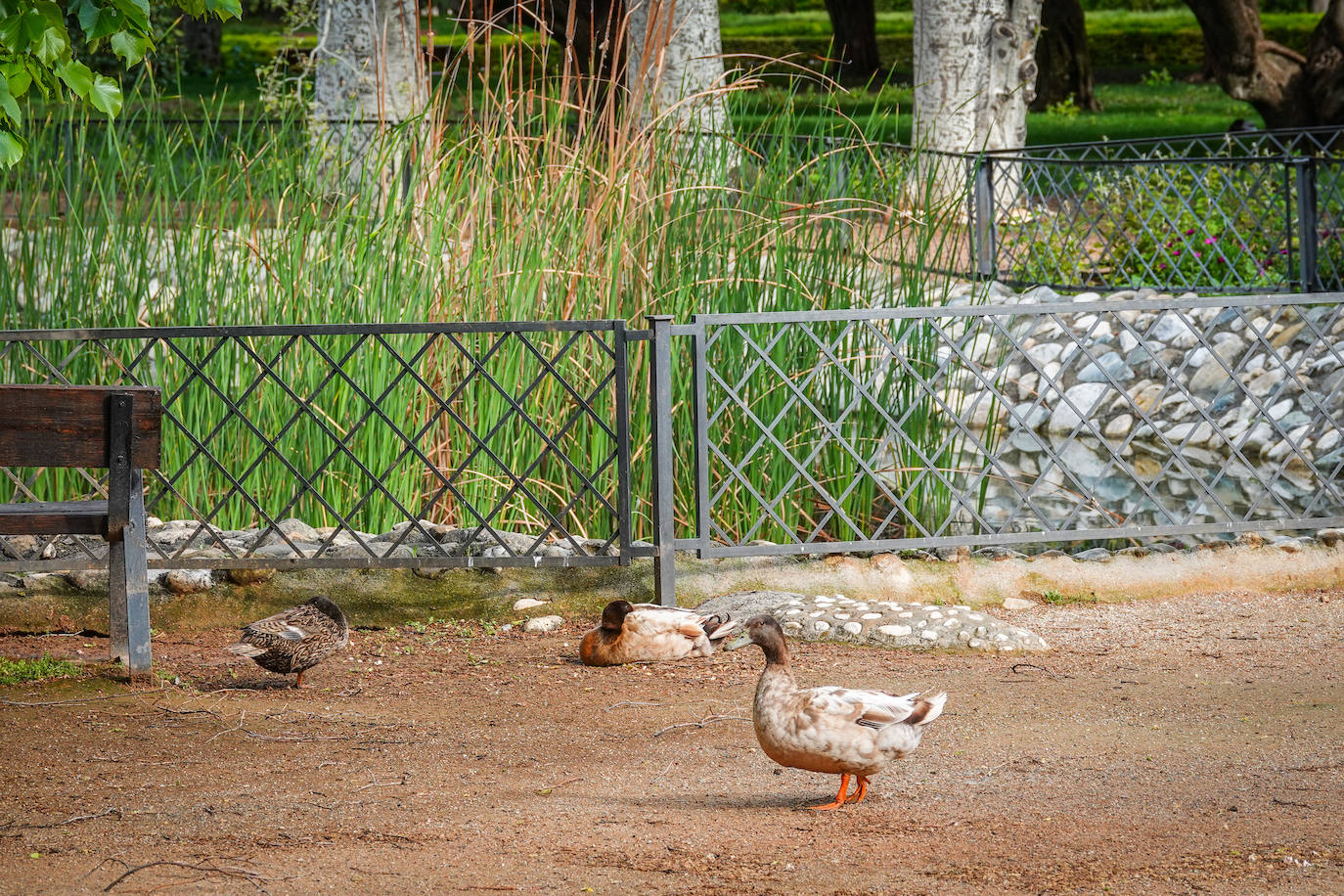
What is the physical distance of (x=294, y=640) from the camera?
13.6 ft

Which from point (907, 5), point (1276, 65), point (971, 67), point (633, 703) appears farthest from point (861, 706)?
point (907, 5)

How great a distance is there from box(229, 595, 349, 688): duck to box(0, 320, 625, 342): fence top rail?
0.96 m

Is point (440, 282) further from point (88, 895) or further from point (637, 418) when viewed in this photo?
point (88, 895)

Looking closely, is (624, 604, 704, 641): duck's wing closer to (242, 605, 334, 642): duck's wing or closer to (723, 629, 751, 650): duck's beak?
(723, 629, 751, 650): duck's beak

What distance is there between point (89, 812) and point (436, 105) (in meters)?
3.61

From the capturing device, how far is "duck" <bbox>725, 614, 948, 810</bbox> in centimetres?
306

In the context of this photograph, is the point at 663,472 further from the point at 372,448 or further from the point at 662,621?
the point at 372,448

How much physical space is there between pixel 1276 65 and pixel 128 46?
14255mm

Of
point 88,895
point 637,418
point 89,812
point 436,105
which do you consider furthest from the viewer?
point 436,105

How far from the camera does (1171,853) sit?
2.89m

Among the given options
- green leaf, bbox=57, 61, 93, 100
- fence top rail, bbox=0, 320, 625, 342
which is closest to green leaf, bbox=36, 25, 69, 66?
green leaf, bbox=57, 61, 93, 100

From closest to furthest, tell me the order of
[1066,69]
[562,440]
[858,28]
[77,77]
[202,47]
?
[77,77] → [562,440] → [1066,69] → [858,28] → [202,47]

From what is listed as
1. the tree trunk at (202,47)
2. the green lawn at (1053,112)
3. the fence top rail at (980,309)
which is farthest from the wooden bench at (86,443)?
the tree trunk at (202,47)

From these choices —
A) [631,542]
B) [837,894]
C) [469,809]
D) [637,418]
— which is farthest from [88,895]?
[637,418]
